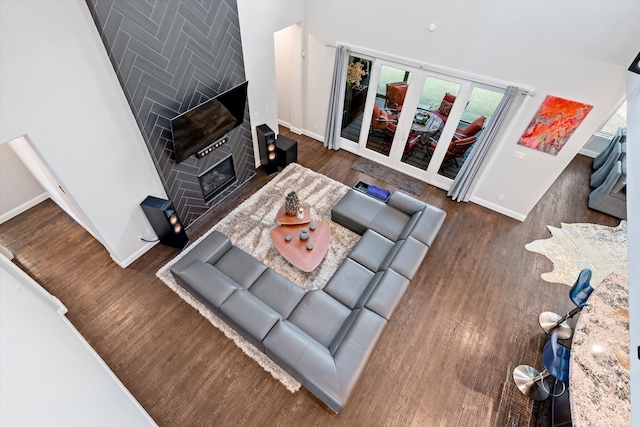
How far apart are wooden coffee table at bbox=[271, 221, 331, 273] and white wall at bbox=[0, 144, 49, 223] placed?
430 cm

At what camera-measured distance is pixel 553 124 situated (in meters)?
4.48

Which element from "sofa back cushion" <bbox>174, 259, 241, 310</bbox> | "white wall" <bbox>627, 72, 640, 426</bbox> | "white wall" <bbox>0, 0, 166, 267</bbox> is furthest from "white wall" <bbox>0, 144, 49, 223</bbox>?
"white wall" <bbox>627, 72, 640, 426</bbox>

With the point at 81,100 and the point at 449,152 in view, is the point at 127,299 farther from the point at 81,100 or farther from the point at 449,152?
the point at 449,152

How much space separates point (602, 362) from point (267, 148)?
A: 5.44 metres

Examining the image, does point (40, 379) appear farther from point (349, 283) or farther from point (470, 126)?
point (470, 126)

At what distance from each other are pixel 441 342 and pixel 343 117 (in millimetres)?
5059

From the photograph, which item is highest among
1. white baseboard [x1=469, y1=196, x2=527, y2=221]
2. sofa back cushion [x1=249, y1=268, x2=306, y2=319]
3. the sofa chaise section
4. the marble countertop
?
the marble countertop

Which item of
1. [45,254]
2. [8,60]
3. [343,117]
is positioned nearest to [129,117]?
[8,60]

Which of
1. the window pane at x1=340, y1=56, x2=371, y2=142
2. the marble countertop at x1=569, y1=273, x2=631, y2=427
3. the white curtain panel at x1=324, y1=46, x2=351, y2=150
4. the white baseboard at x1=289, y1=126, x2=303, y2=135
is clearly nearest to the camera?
the marble countertop at x1=569, y1=273, x2=631, y2=427

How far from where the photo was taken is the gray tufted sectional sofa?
3113 millimetres

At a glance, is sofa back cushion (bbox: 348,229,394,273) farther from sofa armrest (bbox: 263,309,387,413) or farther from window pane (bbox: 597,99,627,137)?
window pane (bbox: 597,99,627,137)

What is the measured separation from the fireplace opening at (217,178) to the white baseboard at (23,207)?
114 inches

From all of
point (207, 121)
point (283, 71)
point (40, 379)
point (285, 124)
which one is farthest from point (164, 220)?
point (283, 71)

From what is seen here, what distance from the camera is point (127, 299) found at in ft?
13.5
